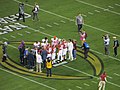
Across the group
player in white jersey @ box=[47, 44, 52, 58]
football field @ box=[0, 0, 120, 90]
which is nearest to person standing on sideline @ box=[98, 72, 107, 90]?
football field @ box=[0, 0, 120, 90]

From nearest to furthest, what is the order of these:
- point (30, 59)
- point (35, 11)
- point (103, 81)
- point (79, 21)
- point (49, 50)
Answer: point (103, 81) → point (30, 59) → point (49, 50) → point (79, 21) → point (35, 11)

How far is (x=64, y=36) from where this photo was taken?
49.1m

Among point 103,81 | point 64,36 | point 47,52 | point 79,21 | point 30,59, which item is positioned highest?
point 79,21

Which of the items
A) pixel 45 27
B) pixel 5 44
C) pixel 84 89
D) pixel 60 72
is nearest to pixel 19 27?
pixel 45 27

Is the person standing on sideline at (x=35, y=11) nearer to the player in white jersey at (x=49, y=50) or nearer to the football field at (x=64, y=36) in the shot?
the football field at (x=64, y=36)

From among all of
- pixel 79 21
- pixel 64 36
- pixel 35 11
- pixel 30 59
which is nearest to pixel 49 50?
pixel 30 59

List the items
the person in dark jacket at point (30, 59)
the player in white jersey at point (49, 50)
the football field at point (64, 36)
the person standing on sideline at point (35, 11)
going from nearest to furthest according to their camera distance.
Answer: the football field at point (64, 36) → the person in dark jacket at point (30, 59) → the player in white jersey at point (49, 50) → the person standing on sideline at point (35, 11)

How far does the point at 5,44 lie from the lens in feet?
148

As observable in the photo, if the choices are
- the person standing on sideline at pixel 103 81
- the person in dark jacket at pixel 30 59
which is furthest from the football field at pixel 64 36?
the person standing on sideline at pixel 103 81

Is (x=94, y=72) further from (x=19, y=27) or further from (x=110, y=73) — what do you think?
(x=19, y=27)

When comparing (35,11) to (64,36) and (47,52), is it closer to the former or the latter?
(64,36)

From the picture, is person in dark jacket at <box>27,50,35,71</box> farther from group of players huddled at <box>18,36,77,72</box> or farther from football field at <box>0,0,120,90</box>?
football field at <box>0,0,120,90</box>

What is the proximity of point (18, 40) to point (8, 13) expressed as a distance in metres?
6.47

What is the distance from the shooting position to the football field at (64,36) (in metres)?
41.4
